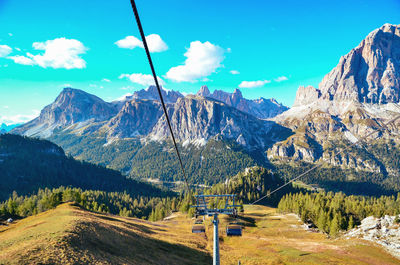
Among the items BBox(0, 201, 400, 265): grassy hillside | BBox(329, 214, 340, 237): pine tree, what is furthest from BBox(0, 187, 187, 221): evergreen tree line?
BBox(329, 214, 340, 237): pine tree

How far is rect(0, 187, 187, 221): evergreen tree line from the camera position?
10462 cm

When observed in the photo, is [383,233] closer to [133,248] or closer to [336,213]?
[336,213]

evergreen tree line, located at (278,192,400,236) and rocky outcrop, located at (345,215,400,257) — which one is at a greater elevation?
rocky outcrop, located at (345,215,400,257)

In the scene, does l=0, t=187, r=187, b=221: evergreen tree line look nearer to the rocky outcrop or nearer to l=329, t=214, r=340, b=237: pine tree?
l=329, t=214, r=340, b=237: pine tree

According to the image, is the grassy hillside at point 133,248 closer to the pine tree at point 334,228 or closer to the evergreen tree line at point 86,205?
the pine tree at point 334,228

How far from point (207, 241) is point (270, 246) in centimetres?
2297

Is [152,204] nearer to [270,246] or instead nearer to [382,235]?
[270,246]

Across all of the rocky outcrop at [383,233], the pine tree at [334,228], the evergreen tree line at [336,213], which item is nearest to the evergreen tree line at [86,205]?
the evergreen tree line at [336,213]

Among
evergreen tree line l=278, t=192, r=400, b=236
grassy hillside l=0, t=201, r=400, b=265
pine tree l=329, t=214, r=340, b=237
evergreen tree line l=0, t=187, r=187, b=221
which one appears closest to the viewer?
grassy hillside l=0, t=201, r=400, b=265

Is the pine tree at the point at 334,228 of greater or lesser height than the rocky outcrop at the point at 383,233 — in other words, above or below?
below

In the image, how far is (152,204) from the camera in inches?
6954

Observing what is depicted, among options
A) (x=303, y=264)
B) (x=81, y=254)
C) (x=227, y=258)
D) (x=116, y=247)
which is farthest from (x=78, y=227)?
(x=303, y=264)

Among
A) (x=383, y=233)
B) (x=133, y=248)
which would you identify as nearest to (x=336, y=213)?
(x=383, y=233)

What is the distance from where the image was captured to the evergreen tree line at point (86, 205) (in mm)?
104625
